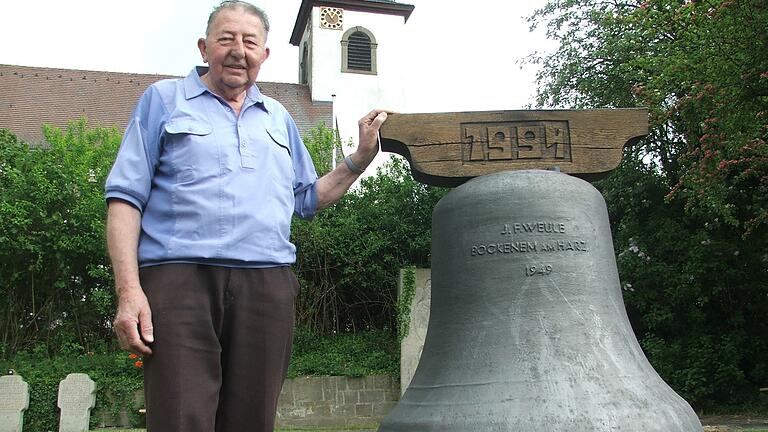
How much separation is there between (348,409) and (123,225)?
935cm

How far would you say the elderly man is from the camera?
2.00 m

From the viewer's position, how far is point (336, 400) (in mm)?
11039

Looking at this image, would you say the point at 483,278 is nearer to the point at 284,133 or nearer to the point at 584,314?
the point at 584,314

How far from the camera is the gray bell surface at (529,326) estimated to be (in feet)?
7.88

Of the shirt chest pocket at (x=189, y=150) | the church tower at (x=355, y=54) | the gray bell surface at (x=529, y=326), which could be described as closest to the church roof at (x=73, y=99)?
the church tower at (x=355, y=54)

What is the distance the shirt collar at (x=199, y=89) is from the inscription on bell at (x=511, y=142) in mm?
869

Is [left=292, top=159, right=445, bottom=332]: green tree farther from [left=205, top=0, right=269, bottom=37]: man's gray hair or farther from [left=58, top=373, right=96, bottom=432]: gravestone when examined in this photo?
[left=205, top=0, right=269, bottom=37]: man's gray hair

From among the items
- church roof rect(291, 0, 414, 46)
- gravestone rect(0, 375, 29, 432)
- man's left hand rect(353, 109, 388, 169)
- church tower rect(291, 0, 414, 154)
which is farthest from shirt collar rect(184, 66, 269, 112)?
church roof rect(291, 0, 414, 46)

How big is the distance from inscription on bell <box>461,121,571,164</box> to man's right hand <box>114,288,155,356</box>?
1.39m

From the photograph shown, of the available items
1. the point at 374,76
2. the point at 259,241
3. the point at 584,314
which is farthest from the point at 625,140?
the point at 374,76

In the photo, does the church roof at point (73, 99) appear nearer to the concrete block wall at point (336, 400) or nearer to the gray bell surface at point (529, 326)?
the concrete block wall at point (336, 400)

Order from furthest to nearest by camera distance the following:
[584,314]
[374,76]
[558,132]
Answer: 1. [374,76]
2. [558,132]
3. [584,314]

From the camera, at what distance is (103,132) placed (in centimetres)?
1598

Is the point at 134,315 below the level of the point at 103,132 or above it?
below
